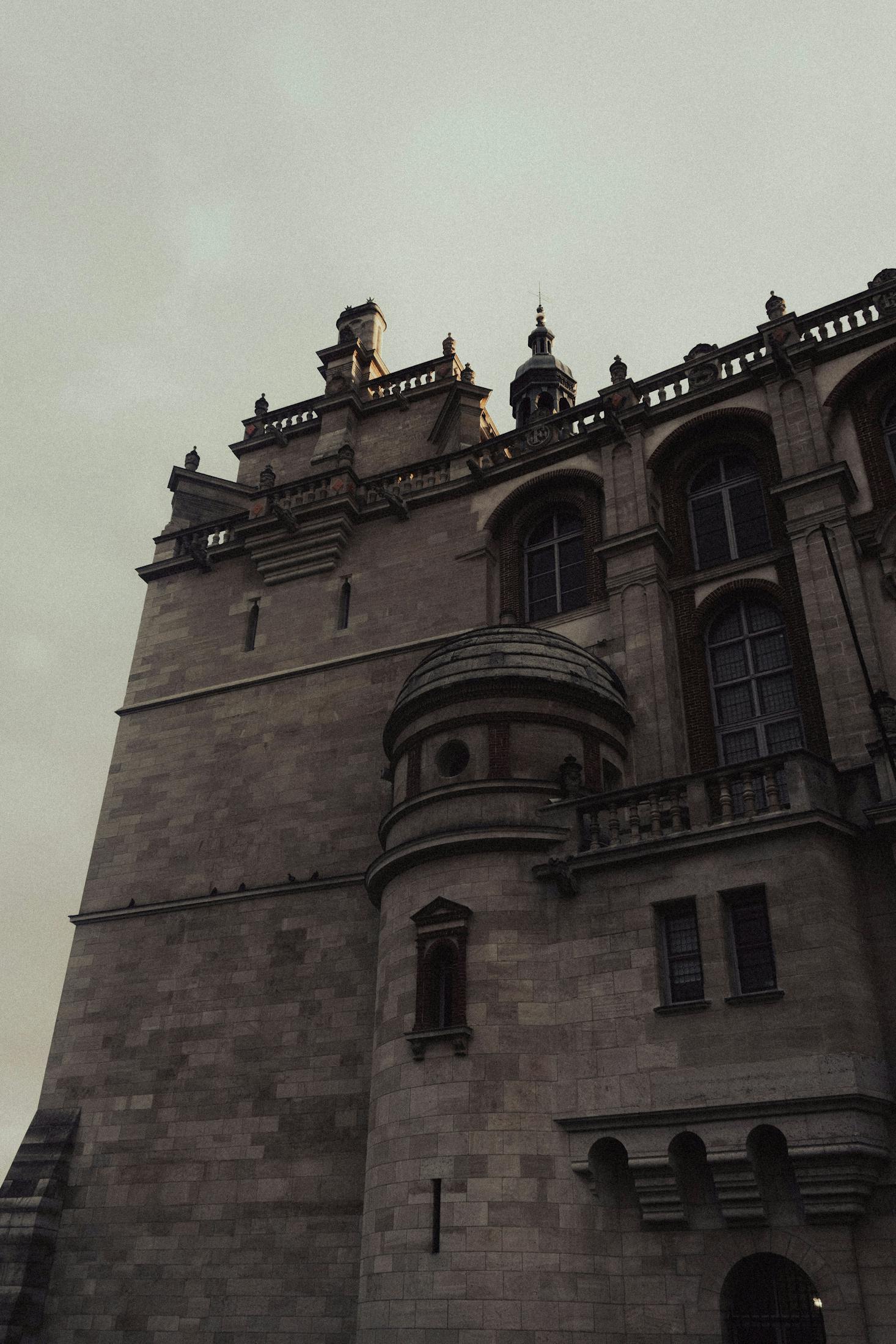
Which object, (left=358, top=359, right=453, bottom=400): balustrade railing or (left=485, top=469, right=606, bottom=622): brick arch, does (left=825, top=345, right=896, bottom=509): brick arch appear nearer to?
(left=485, top=469, right=606, bottom=622): brick arch

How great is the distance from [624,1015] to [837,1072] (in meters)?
3.21

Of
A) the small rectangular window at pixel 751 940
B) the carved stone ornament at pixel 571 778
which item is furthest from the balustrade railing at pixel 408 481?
the small rectangular window at pixel 751 940

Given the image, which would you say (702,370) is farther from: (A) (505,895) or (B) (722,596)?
(A) (505,895)

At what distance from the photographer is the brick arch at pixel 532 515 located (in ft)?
85.3

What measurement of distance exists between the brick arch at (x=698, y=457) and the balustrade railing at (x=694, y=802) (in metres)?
7.85

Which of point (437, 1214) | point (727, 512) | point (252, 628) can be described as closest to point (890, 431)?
point (727, 512)

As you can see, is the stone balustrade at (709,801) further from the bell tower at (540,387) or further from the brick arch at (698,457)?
the bell tower at (540,387)

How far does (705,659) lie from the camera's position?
74.9ft

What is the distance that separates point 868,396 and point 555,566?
790 centimetres

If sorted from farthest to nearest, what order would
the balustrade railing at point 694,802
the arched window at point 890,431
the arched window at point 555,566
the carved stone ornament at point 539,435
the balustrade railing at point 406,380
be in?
the balustrade railing at point 406,380
the carved stone ornament at point 539,435
the arched window at point 555,566
the arched window at point 890,431
the balustrade railing at point 694,802

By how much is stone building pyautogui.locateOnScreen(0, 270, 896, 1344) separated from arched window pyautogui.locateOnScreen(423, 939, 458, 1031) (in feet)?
0.21

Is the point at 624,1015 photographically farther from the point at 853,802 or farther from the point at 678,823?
the point at 853,802

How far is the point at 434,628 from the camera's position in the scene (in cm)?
2641

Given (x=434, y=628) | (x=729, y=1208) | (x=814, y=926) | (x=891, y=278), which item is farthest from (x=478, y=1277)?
(x=891, y=278)
